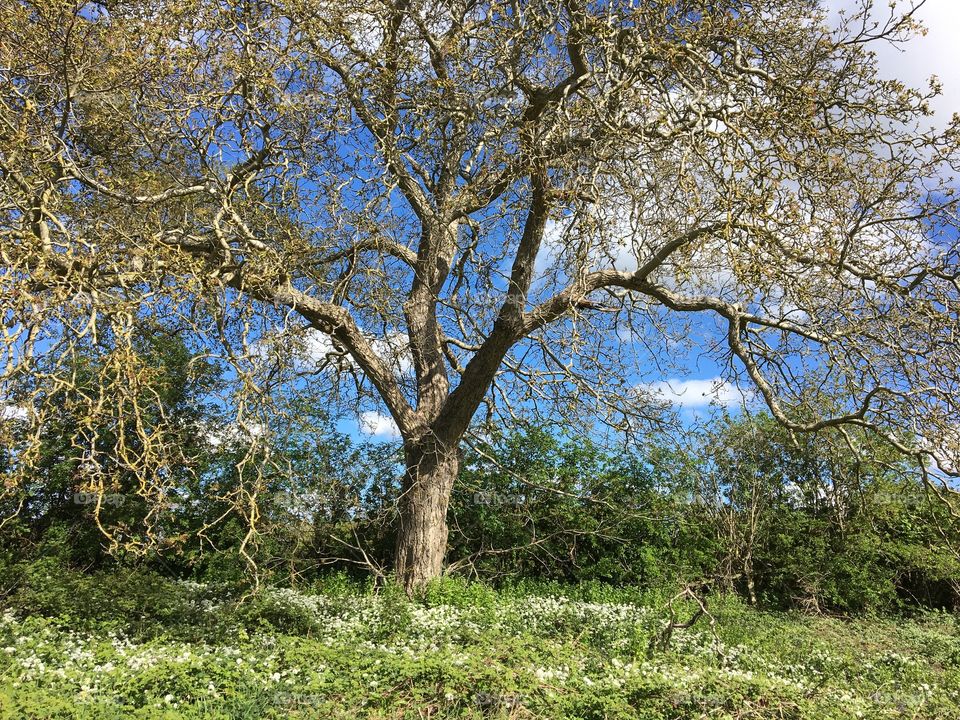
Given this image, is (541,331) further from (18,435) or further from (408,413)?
(18,435)

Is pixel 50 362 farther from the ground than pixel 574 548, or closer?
farther from the ground

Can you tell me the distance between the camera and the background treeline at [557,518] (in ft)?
35.0

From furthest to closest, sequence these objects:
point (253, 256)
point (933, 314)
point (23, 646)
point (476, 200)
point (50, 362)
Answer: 1. point (50, 362)
2. point (476, 200)
3. point (253, 256)
4. point (933, 314)
5. point (23, 646)

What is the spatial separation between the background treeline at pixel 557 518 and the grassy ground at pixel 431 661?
1871 mm

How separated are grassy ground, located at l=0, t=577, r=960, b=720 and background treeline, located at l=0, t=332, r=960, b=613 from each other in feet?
6.14

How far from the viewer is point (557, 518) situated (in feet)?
37.2

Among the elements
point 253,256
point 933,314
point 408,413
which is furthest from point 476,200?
point 933,314

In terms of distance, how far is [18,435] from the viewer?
30.0 ft

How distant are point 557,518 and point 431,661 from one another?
6623 millimetres

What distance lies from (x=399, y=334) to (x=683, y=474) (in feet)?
17.9

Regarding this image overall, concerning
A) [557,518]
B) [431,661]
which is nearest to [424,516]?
[557,518]

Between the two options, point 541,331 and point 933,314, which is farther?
point 541,331

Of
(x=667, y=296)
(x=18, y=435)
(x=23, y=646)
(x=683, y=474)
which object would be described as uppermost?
(x=667, y=296)

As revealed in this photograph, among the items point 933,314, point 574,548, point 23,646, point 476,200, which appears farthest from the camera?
point 574,548
